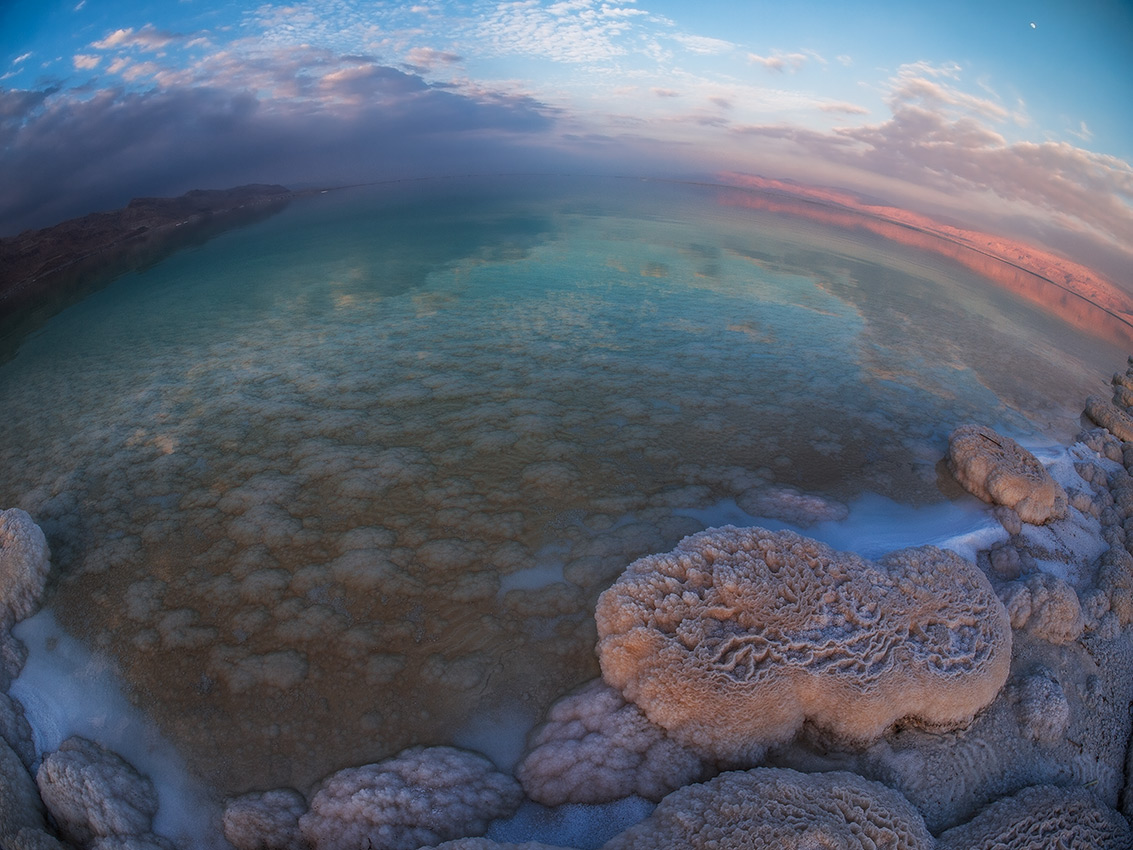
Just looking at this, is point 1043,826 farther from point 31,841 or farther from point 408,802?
point 31,841

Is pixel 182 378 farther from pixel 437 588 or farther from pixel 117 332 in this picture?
pixel 437 588

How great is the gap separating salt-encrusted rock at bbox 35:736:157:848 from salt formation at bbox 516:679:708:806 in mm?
1720

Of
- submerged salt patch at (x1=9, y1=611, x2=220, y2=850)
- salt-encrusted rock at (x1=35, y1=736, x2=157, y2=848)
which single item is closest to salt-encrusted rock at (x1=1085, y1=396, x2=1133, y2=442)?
submerged salt patch at (x1=9, y1=611, x2=220, y2=850)

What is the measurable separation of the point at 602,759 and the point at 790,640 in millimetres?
1186

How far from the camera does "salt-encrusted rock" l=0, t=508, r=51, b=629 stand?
11.5 ft

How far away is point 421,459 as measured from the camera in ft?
16.7

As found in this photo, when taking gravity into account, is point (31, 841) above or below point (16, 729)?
above

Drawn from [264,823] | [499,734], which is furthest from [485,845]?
[264,823]

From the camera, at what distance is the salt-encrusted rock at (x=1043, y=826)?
94.7 inches

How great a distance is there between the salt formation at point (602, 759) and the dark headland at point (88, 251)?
33.6ft

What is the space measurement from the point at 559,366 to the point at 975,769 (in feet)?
18.0

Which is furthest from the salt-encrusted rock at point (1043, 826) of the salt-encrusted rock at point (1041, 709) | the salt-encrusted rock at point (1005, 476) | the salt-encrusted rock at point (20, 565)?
the salt-encrusted rock at point (20, 565)

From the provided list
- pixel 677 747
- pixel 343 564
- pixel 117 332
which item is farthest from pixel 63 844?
pixel 117 332

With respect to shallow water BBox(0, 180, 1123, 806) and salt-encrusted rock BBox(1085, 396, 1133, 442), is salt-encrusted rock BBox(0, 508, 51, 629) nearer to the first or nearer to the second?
shallow water BBox(0, 180, 1123, 806)
